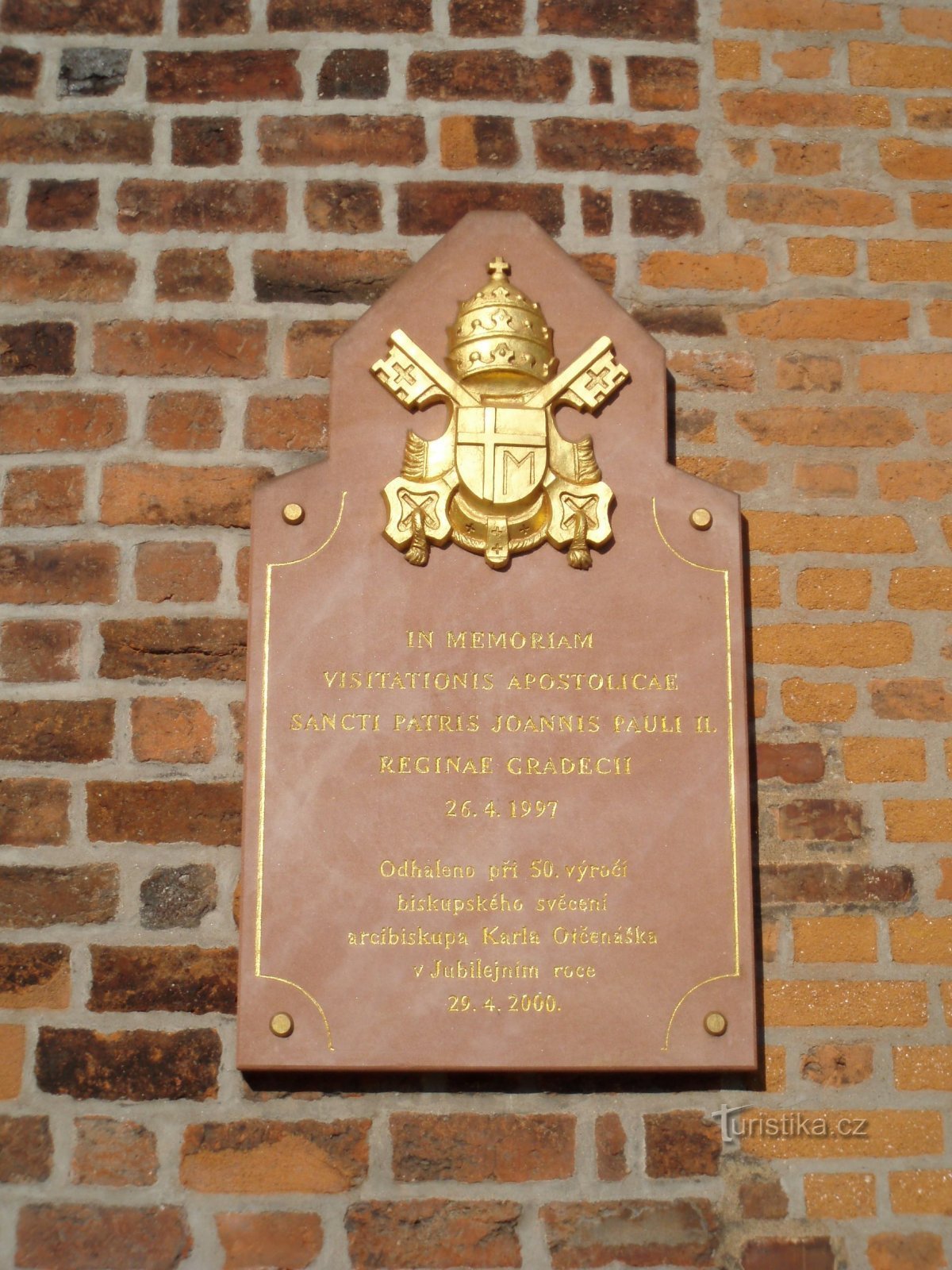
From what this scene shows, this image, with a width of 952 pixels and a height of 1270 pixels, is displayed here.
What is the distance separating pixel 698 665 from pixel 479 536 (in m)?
0.40

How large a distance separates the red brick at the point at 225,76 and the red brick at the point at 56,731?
1097 mm

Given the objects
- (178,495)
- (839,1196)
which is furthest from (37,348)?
(839,1196)

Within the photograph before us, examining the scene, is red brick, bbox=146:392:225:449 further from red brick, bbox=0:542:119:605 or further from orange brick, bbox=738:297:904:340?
orange brick, bbox=738:297:904:340

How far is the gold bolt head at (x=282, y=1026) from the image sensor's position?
6.30 feet

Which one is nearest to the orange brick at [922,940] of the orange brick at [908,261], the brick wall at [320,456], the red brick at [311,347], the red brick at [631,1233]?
the brick wall at [320,456]

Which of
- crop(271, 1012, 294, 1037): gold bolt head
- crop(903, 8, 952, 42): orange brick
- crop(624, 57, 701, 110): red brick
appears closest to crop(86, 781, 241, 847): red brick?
crop(271, 1012, 294, 1037): gold bolt head

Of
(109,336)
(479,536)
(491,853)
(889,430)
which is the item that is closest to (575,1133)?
(491,853)

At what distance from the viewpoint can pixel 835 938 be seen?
2029 millimetres

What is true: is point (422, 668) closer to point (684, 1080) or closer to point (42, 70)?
point (684, 1080)

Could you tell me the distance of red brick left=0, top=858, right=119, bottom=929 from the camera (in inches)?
79.5

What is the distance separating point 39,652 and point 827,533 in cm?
131

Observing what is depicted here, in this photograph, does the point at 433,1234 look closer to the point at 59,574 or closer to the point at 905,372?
the point at 59,574

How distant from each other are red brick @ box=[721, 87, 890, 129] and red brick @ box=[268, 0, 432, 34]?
0.58 metres

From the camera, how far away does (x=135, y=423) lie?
219 cm
